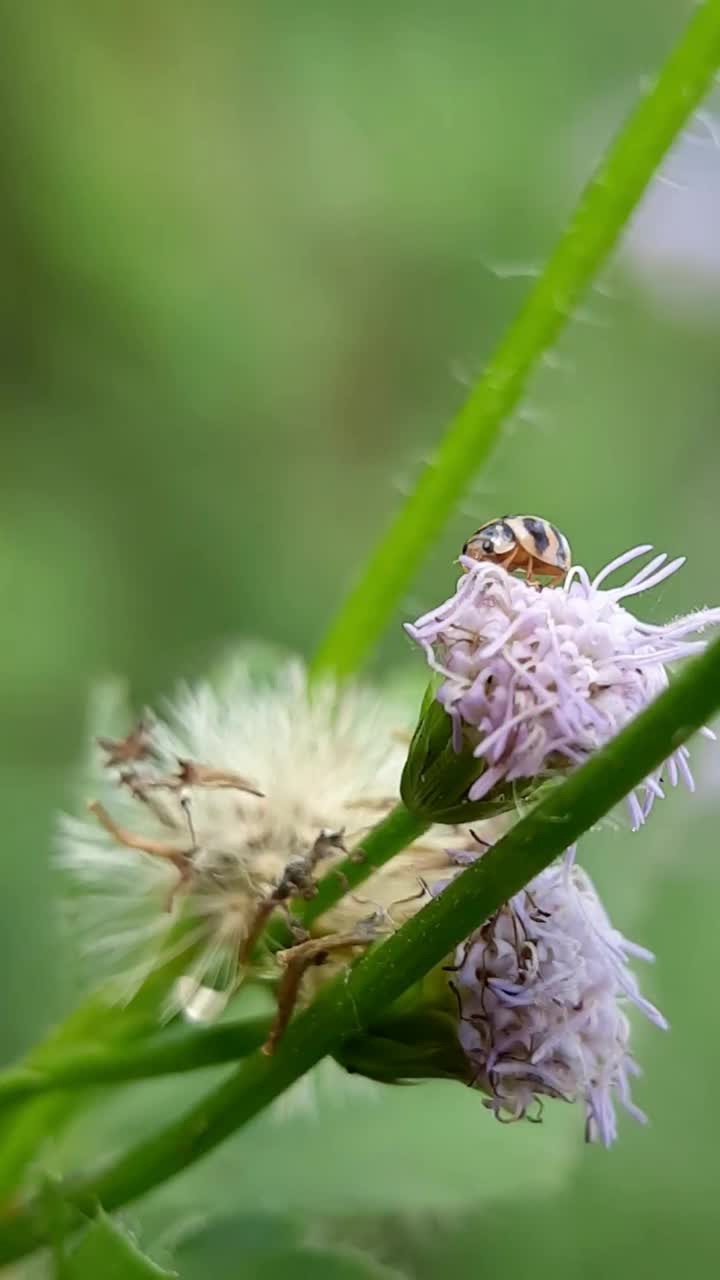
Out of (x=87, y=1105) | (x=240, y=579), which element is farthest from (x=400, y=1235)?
A: (x=240, y=579)

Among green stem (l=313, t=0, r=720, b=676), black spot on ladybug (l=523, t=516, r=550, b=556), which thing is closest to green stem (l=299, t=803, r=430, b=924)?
black spot on ladybug (l=523, t=516, r=550, b=556)

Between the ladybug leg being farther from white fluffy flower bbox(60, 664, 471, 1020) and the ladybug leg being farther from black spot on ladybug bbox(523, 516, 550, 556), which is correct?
white fluffy flower bbox(60, 664, 471, 1020)

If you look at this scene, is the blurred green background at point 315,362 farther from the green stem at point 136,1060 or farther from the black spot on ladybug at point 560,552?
the black spot on ladybug at point 560,552

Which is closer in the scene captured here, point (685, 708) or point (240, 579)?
point (685, 708)

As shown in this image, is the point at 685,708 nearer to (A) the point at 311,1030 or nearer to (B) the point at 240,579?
(A) the point at 311,1030

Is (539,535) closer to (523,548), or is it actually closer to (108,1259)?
(523,548)

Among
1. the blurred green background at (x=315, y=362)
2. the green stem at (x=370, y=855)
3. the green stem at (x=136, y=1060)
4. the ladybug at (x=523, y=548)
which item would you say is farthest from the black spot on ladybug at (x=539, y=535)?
the blurred green background at (x=315, y=362)
